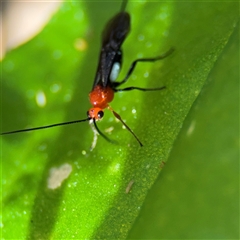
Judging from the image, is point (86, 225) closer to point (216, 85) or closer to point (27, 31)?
point (216, 85)

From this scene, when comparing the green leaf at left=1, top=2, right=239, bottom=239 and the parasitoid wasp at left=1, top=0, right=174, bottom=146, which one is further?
the parasitoid wasp at left=1, top=0, right=174, bottom=146

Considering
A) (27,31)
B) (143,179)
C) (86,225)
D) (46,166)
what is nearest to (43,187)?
(46,166)

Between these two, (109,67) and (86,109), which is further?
(109,67)

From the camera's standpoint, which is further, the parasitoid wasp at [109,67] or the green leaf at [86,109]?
the parasitoid wasp at [109,67]
